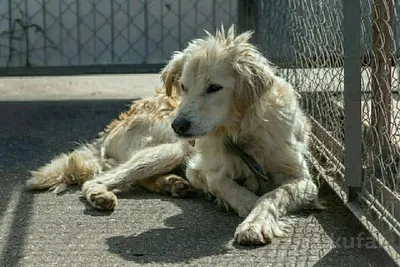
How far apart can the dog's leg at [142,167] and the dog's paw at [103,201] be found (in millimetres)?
83

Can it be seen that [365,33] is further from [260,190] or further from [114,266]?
[114,266]

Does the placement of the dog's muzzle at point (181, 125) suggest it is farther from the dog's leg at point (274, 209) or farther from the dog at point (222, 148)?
the dog's leg at point (274, 209)

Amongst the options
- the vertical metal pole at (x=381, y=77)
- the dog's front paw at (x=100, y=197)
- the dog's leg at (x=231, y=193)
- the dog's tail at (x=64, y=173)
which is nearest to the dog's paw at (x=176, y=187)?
the dog's leg at (x=231, y=193)

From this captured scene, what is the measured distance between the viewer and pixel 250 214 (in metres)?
4.60

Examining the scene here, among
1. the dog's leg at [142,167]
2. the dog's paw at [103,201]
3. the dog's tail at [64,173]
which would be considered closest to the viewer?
the dog's paw at [103,201]

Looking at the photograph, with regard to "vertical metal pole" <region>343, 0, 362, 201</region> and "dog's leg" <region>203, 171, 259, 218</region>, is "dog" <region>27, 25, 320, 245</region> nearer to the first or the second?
"dog's leg" <region>203, 171, 259, 218</region>

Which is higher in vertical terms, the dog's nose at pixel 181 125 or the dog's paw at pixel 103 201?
the dog's nose at pixel 181 125

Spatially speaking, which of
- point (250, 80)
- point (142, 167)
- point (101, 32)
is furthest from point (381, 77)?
point (101, 32)

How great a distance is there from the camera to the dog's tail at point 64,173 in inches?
217

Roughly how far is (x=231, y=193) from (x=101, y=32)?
4168 mm


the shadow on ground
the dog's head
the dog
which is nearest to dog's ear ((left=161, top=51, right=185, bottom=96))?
the dog

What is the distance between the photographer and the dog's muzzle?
4.71 meters

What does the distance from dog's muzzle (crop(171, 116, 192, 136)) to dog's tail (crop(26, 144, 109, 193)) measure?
A: 1094mm

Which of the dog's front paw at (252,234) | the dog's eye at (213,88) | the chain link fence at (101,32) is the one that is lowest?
the dog's front paw at (252,234)
